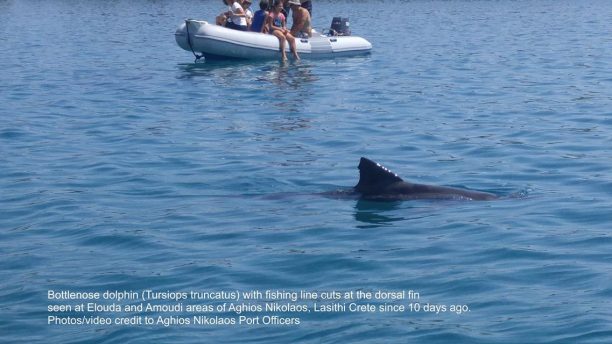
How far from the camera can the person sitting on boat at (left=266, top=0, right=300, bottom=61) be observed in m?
24.1

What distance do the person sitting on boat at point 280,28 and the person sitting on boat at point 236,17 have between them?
22.4 inches

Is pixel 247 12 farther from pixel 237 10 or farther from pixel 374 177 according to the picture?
pixel 374 177

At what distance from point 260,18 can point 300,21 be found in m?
1.02

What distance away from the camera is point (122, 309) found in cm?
742

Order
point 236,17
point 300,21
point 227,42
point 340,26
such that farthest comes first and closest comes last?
point 340,26 < point 300,21 < point 236,17 < point 227,42

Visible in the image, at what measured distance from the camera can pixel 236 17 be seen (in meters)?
24.3

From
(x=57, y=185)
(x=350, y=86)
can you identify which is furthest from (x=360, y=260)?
(x=350, y=86)

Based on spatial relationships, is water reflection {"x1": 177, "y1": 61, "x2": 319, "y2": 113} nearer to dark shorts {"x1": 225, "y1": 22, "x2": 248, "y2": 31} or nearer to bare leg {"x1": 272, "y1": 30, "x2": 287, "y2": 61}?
bare leg {"x1": 272, "y1": 30, "x2": 287, "y2": 61}

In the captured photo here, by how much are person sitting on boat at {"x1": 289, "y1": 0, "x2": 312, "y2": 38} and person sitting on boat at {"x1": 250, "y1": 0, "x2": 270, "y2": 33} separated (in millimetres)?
597

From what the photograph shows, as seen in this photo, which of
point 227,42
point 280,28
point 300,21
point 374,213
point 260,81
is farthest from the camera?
point 300,21

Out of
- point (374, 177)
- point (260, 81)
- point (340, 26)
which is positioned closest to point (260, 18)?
point (260, 81)

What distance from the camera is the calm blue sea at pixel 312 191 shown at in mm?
7367

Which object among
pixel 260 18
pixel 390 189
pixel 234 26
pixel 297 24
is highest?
pixel 390 189

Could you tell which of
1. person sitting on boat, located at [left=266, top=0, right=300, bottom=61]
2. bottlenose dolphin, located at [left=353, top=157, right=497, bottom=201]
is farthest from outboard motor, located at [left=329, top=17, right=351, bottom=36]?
bottlenose dolphin, located at [left=353, top=157, right=497, bottom=201]
